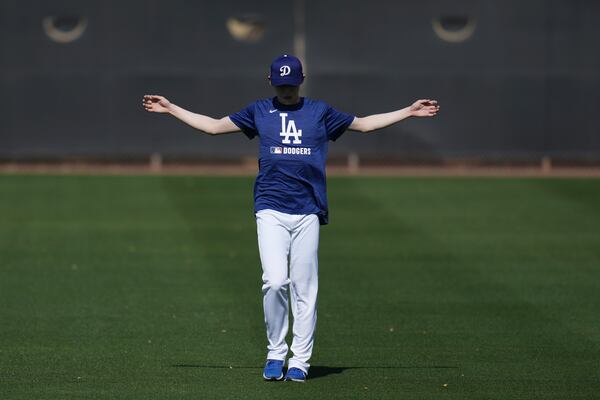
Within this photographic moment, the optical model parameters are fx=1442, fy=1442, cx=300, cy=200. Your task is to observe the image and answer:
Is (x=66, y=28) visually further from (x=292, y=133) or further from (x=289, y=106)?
(x=292, y=133)

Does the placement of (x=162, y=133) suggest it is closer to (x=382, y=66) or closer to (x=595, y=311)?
(x=382, y=66)

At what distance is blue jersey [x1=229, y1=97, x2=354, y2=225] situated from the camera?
9328mm

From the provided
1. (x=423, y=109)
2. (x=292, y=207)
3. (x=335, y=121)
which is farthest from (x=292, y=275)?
(x=423, y=109)

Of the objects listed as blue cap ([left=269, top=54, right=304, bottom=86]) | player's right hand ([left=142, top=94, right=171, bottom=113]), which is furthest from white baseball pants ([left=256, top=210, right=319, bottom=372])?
player's right hand ([left=142, top=94, right=171, bottom=113])

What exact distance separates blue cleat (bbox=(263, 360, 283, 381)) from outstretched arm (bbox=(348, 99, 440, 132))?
162 centimetres

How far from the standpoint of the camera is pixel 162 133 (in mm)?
22062

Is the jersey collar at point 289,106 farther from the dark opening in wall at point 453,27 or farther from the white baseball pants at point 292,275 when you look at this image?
the dark opening in wall at point 453,27

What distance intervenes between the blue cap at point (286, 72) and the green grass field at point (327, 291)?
194cm

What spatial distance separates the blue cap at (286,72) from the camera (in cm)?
915

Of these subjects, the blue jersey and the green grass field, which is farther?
the green grass field

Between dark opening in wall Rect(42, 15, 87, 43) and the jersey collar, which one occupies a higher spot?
dark opening in wall Rect(42, 15, 87, 43)

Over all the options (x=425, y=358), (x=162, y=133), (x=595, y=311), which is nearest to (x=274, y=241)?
(x=425, y=358)

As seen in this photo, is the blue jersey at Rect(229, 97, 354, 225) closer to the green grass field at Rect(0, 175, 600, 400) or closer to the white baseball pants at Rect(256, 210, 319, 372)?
the white baseball pants at Rect(256, 210, 319, 372)

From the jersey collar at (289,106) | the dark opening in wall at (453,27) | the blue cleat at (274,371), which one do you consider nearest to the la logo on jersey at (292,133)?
the jersey collar at (289,106)
